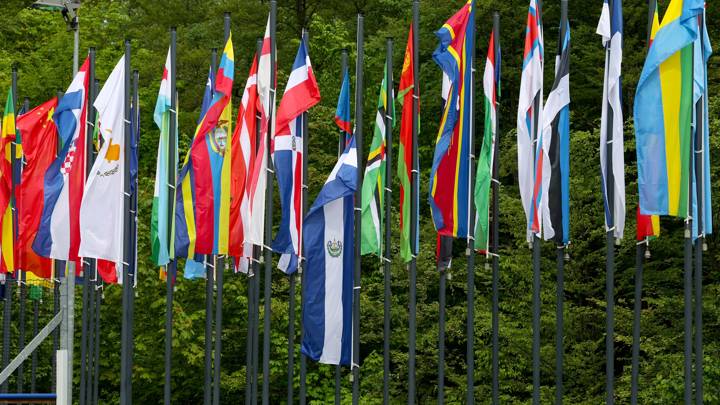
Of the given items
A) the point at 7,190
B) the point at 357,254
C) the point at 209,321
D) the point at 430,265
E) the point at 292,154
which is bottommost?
the point at 209,321

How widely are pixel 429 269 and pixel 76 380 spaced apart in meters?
9.67

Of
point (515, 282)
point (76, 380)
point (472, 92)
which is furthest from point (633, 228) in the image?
point (76, 380)

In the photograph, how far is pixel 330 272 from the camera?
2212 centimetres

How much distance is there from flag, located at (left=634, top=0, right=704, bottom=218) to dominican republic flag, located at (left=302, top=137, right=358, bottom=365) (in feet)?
15.2

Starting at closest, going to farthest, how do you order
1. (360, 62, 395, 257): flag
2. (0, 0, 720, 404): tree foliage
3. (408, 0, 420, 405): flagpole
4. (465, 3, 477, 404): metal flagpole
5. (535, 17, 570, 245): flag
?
(535, 17, 570, 245): flag < (465, 3, 477, 404): metal flagpole < (408, 0, 420, 405): flagpole < (360, 62, 395, 257): flag < (0, 0, 720, 404): tree foliage

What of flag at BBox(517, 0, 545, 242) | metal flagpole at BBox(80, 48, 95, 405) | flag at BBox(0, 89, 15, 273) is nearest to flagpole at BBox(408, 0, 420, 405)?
flag at BBox(517, 0, 545, 242)

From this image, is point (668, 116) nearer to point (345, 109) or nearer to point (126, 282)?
point (345, 109)

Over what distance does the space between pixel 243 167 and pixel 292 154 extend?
0.89m

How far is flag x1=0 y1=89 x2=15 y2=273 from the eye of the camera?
2692cm

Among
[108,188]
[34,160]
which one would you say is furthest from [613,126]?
[34,160]

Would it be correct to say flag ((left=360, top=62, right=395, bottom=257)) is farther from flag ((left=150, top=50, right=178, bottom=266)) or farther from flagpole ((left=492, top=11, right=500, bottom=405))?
flag ((left=150, top=50, right=178, bottom=266))

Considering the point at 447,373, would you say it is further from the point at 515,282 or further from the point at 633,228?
the point at 633,228

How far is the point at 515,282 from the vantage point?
101 ft

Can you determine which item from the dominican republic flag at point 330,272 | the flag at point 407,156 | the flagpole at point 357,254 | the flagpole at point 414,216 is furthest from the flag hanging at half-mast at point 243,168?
the flagpole at point 414,216
